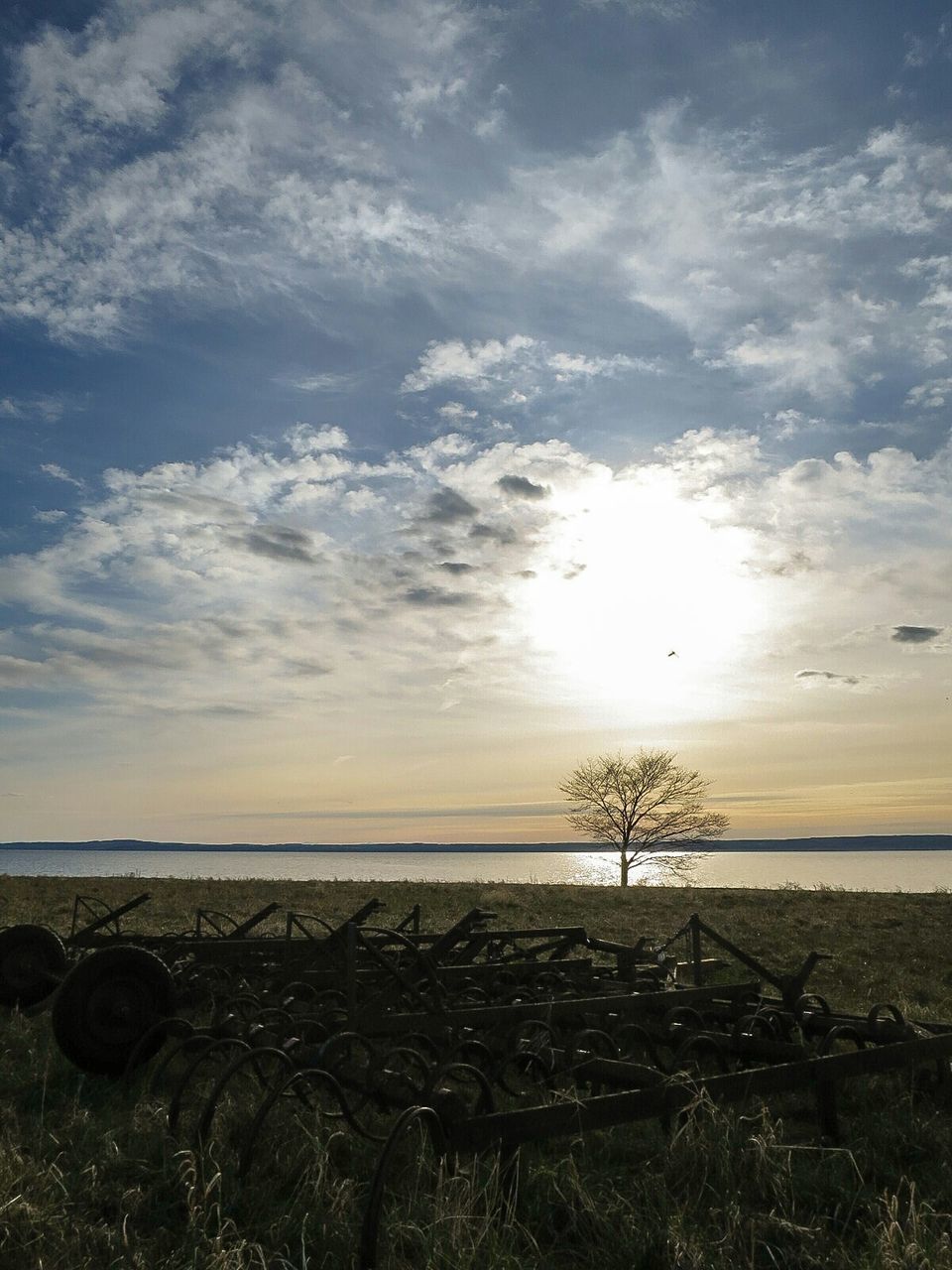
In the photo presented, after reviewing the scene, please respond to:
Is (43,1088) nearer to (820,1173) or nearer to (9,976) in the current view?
(9,976)

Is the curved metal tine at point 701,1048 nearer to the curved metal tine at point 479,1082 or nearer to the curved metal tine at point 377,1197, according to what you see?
the curved metal tine at point 479,1082

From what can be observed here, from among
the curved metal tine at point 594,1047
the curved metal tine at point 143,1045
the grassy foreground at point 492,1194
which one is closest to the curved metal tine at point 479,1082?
the grassy foreground at point 492,1194

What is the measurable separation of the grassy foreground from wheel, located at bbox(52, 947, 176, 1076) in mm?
265

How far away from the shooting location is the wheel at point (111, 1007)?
8656 mm

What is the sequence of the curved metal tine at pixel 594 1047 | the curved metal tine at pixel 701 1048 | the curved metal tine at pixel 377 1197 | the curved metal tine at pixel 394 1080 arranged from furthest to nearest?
the curved metal tine at pixel 594 1047 < the curved metal tine at pixel 701 1048 < the curved metal tine at pixel 394 1080 < the curved metal tine at pixel 377 1197

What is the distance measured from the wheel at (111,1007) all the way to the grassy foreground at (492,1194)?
0.87ft

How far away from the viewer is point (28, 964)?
11984mm

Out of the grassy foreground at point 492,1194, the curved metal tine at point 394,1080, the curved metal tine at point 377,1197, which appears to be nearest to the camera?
the curved metal tine at point 377,1197

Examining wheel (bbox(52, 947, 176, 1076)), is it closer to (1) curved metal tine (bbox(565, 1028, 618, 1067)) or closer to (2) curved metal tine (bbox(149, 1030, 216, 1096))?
(2) curved metal tine (bbox(149, 1030, 216, 1096))

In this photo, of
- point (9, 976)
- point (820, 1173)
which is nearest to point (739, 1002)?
point (820, 1173)

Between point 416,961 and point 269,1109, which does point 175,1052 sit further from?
point 416,961

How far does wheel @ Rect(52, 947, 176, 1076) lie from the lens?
8.66 meters

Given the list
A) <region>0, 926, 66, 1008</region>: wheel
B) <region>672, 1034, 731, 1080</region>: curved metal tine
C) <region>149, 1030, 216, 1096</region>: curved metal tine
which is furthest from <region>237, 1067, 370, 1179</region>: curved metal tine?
<region>0, 926, 66, 1008</region>: wheel

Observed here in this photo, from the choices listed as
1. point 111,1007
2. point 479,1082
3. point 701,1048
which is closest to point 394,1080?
point 479,1082
